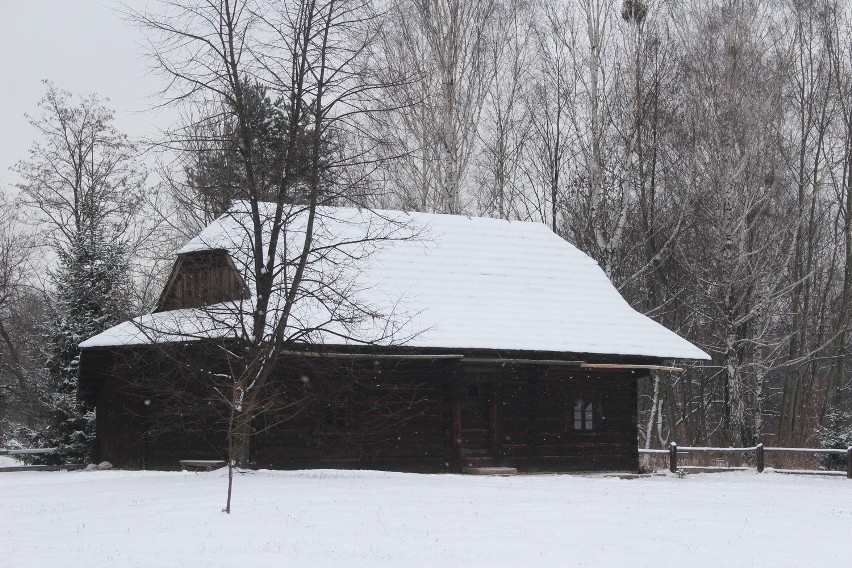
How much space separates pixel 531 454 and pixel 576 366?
7.71 ft

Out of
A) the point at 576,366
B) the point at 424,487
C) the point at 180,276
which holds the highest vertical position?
the point at 180,276

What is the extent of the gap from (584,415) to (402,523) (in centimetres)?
1256

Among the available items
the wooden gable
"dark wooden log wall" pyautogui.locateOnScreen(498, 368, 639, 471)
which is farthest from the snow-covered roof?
"dark wooden log wall" pyautogui.locateOnScreen(498, 368, 639, 471)

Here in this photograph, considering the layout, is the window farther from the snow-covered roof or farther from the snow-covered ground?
the snow-covered ground

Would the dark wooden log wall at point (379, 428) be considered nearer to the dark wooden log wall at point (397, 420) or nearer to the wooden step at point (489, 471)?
the dark wooden log wall at point (397, 420)

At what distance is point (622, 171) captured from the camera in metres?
33.6

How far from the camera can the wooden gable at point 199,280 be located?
23.7m

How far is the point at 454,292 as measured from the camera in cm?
2547

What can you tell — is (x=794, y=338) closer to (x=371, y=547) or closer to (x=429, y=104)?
(x=429, y=104)

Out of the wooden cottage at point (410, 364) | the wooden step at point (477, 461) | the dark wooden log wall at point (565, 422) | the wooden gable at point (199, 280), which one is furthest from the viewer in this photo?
the dark wooden log wall at point (565, 422)

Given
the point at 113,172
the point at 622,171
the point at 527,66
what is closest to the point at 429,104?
the point at 527,66

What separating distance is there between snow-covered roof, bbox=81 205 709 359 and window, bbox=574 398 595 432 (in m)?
2.05

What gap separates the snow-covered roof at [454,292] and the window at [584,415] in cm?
205

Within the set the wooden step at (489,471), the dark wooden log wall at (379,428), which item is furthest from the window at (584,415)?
the dark wooden log wall at (379,428)
